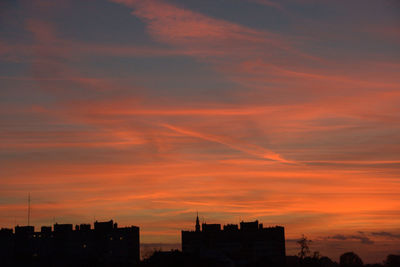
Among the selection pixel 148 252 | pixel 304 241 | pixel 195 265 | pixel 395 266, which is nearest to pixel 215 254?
pixel 304 241

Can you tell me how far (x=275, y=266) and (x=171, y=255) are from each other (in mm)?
32063

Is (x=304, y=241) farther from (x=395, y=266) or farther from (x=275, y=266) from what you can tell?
(x=395, y=266)

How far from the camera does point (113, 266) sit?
465 feet

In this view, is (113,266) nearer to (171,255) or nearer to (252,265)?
(171,255)

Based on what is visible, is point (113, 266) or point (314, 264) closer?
point (113, 266)

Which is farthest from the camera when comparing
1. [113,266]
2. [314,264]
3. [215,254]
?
[215,254]

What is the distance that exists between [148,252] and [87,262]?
1699 centimetres

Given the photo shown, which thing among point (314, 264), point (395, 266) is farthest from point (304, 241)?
point (395, 266)

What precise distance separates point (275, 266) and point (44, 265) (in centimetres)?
7583

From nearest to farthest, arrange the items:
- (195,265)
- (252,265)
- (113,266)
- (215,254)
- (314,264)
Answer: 1. (195,265)
2. (113,266)
3. (252,265)
4. (314,264)
5. (215,254)

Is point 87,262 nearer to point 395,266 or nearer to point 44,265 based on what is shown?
point 44,265

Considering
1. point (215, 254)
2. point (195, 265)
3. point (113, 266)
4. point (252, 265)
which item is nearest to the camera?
point (195, 265)

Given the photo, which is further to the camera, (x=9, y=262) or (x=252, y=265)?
(x=9, y=262)

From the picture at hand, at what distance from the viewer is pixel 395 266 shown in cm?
19975
